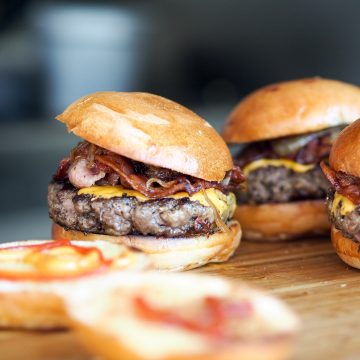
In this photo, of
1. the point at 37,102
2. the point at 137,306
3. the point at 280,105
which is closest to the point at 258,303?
the point at 137,306

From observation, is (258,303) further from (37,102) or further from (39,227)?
(37,102)

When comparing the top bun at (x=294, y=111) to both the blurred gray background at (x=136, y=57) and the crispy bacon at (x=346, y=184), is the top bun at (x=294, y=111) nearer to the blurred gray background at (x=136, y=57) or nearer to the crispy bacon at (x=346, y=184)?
the crispy bacon at (x=346, y=184)

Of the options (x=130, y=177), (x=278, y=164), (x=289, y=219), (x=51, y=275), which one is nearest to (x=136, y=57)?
(x=278, y=164)

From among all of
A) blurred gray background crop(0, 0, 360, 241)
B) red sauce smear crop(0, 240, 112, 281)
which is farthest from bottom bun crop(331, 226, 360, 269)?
blurred gray background crop(0, 0, 360, 241)

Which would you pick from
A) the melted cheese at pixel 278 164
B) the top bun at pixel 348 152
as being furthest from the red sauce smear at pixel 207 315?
the melted cheese at pixel 278 164

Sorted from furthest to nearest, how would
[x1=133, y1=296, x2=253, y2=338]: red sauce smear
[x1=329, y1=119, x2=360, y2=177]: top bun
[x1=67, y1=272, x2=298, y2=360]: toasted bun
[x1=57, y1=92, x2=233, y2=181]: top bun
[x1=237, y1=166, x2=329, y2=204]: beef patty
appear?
[x1=237, y1=166, x2=329, y2=204]: beef patty
[x1=329, y1=119, x2=360, y2=177]: top bun
[x1=57, y1=92, x2=233, y2=181]: top bun
[x1=133, y1=296, x2=253, y2=338]: red sauce smear
[x1=67, y1=272, x2=298, y2=360]: toasted bun

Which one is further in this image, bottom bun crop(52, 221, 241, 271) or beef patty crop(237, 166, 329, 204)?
beef patty crop(237, 166, 329, 204)

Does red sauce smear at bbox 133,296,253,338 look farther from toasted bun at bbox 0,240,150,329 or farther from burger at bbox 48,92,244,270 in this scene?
burger at bbox 48,92,244,270

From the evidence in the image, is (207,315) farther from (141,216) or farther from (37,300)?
(141,216)
